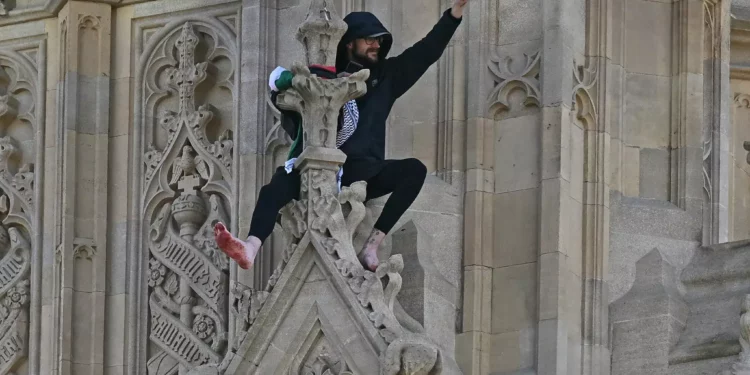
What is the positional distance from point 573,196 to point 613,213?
609mm

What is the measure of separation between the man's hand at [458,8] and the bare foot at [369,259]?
153cm

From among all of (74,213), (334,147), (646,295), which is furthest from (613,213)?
(74,213)

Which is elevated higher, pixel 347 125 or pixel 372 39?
pixel 372 39

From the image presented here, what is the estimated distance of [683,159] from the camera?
2477cm

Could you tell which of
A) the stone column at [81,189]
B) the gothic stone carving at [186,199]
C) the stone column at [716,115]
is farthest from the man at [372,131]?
the stone column at [81,189]

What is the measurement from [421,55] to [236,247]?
1833mm

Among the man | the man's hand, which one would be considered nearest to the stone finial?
the man

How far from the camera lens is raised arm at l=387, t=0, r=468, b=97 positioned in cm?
2317

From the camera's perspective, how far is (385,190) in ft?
75.5

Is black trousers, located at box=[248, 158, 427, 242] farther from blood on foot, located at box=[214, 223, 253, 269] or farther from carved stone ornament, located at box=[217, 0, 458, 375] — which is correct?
blood on foot, located at box=[214, 223, 253, 269]

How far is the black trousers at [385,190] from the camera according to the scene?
2283cm

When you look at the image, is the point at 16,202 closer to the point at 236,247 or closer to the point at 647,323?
the point at 236,247

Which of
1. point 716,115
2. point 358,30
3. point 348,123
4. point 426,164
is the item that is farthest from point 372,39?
point 716,115

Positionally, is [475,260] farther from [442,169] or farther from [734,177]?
[734,177]
